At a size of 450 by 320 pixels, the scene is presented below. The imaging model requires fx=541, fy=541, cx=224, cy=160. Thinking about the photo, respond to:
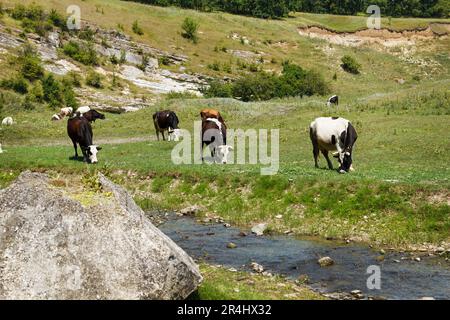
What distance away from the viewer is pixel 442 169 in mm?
24234

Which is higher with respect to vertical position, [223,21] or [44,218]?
[223,21]

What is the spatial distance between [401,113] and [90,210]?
36259 millimetres

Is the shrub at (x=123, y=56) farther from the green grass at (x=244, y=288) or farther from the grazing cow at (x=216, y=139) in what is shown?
the green grass at (x=244, y=288)

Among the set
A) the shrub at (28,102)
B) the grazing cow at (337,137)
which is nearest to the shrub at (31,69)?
the shrub at (28,102)

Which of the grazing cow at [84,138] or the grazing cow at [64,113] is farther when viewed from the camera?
the grazing cow at [64,113]

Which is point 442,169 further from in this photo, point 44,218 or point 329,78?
point 329,78

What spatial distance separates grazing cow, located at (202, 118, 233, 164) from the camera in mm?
31016

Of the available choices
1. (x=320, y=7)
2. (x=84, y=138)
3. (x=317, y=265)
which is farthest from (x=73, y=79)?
(x=320, y=7)

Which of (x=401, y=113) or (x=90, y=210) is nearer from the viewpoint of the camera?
(x=90, y=210)

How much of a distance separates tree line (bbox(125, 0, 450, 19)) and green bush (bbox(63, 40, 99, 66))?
69.2 metres

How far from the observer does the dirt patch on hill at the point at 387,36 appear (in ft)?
463

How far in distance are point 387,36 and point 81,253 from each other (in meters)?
144
